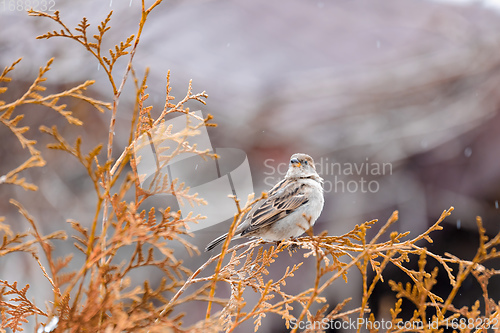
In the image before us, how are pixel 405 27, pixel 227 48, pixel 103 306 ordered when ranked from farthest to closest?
pixel 405 27
pixel 227 48
pixel 103 306

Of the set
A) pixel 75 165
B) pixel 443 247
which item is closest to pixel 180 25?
pixel 75 165

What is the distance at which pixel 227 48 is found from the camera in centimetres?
545

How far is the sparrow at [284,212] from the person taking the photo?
3.06 meters

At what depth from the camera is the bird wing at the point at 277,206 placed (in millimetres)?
3043

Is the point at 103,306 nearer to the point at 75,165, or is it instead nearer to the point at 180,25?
the point at 75,165

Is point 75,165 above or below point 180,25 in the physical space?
below

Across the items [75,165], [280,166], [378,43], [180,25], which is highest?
[180,25]

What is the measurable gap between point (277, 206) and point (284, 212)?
2.7 inches

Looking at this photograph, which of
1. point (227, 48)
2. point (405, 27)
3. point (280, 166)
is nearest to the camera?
point (280, 166)

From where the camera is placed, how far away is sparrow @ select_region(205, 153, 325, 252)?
10.0ft

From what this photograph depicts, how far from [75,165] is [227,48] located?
230cm

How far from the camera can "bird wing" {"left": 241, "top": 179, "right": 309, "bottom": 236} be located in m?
3.04

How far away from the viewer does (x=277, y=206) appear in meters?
3.14

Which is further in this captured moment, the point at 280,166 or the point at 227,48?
the point at 227,48
